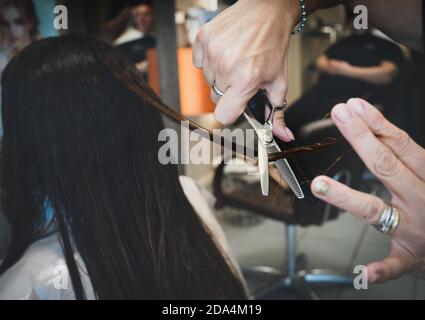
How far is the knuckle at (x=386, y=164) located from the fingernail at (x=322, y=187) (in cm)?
9

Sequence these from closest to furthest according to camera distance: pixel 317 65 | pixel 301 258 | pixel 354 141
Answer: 1. pixel 354 141
2. pixel 317 65
3. pixel 301 258

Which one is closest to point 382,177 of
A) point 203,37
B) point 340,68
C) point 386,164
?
point 386,164

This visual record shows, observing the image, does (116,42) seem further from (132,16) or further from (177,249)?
(177,249)

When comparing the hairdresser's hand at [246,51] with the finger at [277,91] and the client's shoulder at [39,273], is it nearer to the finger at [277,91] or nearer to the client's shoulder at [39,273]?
the finger at [277,91]

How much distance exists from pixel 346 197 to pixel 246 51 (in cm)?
28

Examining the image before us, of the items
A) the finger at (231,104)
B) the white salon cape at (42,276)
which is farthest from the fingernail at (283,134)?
the white salon cape at (42,276)

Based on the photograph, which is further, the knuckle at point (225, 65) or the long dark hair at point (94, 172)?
the long dark hair at point (94, 172)

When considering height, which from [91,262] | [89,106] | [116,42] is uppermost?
[116,42]

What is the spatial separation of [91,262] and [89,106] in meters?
0.33

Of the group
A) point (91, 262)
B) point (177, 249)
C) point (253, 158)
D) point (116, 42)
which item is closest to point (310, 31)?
point (253, 158)

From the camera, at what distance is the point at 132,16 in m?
0.96

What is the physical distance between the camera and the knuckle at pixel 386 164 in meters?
0.69

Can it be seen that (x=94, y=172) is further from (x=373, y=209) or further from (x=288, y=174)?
(x=373, y=209)
